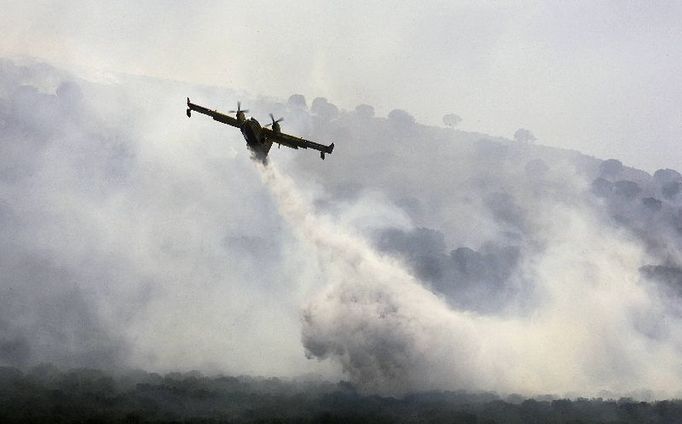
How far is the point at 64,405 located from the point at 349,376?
41.7 m

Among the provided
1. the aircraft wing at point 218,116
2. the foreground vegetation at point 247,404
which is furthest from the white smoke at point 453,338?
the aircraft wing at point 218,116

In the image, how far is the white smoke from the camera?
11575cm

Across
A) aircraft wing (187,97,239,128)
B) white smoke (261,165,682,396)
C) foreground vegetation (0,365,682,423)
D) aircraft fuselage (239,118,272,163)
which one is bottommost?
foreground vegetation (0,365,682,423)

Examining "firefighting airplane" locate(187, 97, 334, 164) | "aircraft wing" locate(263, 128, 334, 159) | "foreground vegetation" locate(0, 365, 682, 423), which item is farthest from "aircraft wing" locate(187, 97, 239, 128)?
"foreground vegetation" locate(0, 365, 682, 423)

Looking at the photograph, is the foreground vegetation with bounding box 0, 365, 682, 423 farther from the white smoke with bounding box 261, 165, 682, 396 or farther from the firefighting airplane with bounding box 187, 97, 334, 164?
the firefighting airplane with bounding box 187, 97, 334, 164

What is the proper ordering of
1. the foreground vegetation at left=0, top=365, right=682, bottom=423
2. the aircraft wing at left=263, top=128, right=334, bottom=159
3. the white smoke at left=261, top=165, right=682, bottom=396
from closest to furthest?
the foreground vegetation at left=0, top=365, right=682, bottom=423, the aircraft wing at left=263, top=128, right=334, bottom=159, the white smoke at left=261, top=165, right=682, bottom=396

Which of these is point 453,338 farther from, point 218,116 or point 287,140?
Result: point 218,116

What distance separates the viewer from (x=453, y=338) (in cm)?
12188

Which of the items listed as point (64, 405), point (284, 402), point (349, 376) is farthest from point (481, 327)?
point (64, 405)

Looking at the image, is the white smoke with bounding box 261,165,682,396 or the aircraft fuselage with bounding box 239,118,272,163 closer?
the aircraft fuselage with bounding box 239,118,272,163

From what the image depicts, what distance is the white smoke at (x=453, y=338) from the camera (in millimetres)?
115750

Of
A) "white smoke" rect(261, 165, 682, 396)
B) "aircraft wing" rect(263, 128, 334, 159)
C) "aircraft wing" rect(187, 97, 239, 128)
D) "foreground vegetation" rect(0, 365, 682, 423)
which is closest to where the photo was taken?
"foreground vegetation" rect(0, 365, 682, 423)

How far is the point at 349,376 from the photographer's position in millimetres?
116750

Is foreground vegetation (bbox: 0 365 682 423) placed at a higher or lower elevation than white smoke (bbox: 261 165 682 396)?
lower
